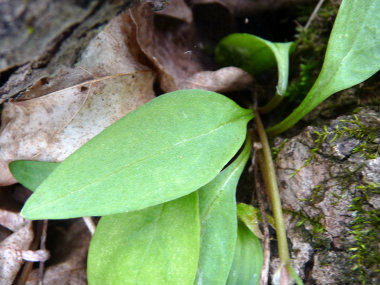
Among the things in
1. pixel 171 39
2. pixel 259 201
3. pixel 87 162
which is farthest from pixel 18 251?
pixel 171 39

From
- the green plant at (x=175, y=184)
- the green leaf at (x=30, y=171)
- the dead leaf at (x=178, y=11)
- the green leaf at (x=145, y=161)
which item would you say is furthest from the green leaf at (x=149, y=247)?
the dead leaf at (x=178, y=11)

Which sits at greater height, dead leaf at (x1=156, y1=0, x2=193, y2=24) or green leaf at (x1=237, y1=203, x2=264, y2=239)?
dead leaf at (x1=156, y1=0, x2=193, y2=24)

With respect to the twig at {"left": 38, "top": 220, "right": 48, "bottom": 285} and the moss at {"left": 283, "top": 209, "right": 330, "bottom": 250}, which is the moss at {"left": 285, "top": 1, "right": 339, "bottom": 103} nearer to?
the moss at {"left": 283, "top": 209, "right": 330, "bottom": 250}

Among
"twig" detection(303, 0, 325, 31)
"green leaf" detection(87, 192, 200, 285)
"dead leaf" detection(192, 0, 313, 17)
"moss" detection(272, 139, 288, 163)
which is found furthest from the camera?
"dead leaf" detection(192, 0, 313, 17)

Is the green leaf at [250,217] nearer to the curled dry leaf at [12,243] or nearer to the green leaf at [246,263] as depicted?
the green leaf at [246,263]

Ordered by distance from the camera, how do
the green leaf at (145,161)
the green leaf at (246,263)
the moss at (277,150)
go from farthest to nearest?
1. the moss at (277,150)
2. the green leaf at (246,263)
3. the green leaf at (145,161)

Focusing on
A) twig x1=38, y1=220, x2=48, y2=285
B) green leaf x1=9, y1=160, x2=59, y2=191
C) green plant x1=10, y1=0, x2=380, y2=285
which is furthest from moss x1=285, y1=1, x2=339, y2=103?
twig x1=38, y1=220, x2=48, y2=285
